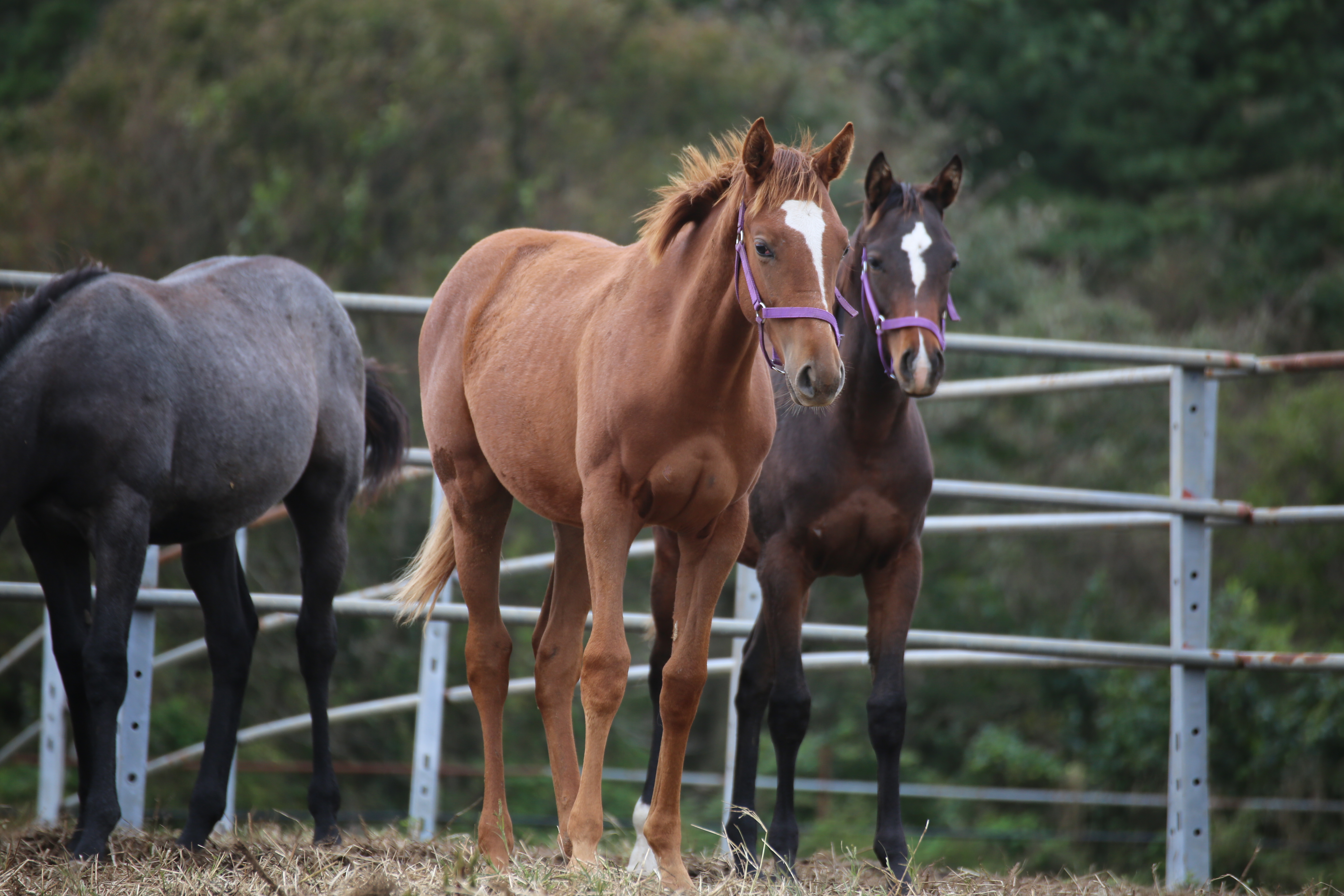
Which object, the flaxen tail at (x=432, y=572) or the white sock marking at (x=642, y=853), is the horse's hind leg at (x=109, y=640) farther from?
the white sock marking at (x=642, y=853)

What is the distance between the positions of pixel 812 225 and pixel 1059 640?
2.15m

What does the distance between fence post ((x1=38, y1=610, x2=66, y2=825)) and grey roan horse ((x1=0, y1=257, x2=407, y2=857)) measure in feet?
1.85

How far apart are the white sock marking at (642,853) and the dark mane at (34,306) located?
2.21m

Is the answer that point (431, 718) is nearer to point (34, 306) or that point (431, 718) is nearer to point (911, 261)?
point (34, 306)

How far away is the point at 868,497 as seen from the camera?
3.51 meters

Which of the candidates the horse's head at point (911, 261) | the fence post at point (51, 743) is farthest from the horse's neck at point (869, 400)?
the fence post at point (51, 743)

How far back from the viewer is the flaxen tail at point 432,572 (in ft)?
12.6

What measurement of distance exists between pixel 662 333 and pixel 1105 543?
1094cm

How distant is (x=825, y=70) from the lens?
1659 cm

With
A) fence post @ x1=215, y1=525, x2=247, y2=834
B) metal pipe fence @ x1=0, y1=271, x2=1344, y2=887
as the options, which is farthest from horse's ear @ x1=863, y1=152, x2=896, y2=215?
fence post @ x1=215, y1=525, x2=247, y2=834

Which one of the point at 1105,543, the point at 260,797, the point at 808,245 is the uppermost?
the point at 808,245

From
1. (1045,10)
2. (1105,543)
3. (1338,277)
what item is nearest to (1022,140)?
(1045,10)

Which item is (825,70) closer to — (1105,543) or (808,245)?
(1105,543)

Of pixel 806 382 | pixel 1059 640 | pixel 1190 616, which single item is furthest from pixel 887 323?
pixel 1190 616
